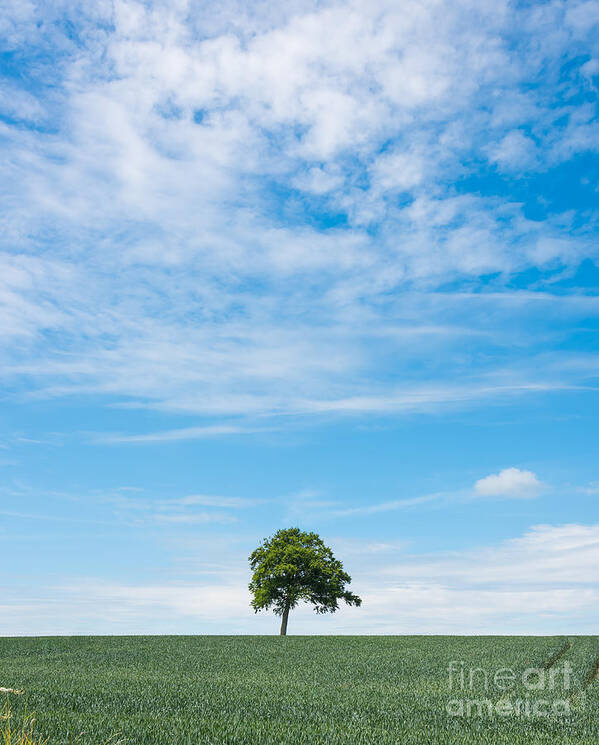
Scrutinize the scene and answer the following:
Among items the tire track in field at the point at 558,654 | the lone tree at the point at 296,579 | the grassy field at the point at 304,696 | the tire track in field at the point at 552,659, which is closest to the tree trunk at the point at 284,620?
the lone tree at the point at 296,579

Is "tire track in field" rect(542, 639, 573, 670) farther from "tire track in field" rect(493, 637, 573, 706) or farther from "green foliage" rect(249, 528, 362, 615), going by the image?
"green foliage" rect(249, 528, 362, 615)

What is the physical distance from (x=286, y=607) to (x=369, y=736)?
44.3 meters

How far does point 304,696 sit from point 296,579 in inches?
1464

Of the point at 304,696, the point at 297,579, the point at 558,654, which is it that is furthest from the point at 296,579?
the point at 304,696

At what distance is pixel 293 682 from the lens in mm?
22703

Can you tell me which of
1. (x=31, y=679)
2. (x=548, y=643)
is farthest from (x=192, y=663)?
(x=548, y=643)

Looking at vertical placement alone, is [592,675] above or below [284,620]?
below

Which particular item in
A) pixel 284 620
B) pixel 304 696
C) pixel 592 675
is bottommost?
pixel 304 696

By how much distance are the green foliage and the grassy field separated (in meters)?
17.9

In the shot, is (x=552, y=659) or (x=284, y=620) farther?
(x=284, y=620)

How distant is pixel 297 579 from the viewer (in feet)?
181

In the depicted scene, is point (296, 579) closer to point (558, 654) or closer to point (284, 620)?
point (284, 620)

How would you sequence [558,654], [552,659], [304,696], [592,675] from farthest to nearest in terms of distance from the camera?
[558,654] < [552,659] < [592,675] < [304,696]

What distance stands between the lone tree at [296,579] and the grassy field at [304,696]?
17858 millimetres
